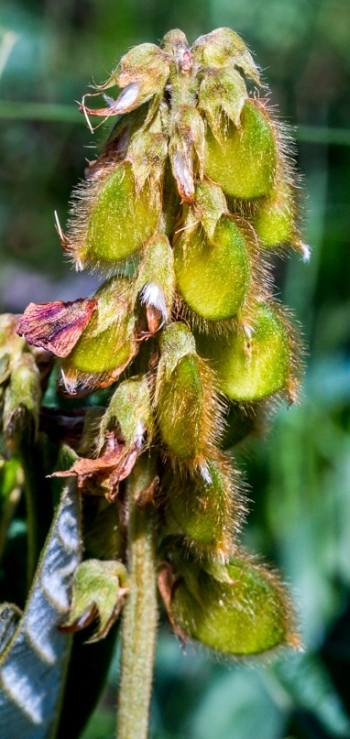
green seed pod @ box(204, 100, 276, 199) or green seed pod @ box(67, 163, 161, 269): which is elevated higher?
green seed pod @ box(204, 100, 276, 199)

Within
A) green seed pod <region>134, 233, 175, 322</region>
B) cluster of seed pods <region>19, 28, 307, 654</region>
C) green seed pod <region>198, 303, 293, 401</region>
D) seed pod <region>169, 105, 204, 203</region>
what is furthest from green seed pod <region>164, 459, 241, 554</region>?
seed pod <region>169, 105, 204, 203</region>

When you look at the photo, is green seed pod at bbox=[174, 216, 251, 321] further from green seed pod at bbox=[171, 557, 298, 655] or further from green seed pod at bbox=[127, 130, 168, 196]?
green seed pod at bbox=[171, 557, 298, 655]

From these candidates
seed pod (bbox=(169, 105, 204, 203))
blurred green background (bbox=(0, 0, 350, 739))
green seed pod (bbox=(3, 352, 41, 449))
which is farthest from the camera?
blurred green background (bbox=(0, 0, 350, 739))

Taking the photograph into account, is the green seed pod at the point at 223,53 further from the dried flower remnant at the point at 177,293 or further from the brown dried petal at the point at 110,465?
the brown dried petal at the point at 110,465

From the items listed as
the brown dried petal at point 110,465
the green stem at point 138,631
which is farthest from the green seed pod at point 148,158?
the green stem at point 138,631

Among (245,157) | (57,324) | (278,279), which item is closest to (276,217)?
(245,157)

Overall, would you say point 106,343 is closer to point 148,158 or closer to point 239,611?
point 148,158
